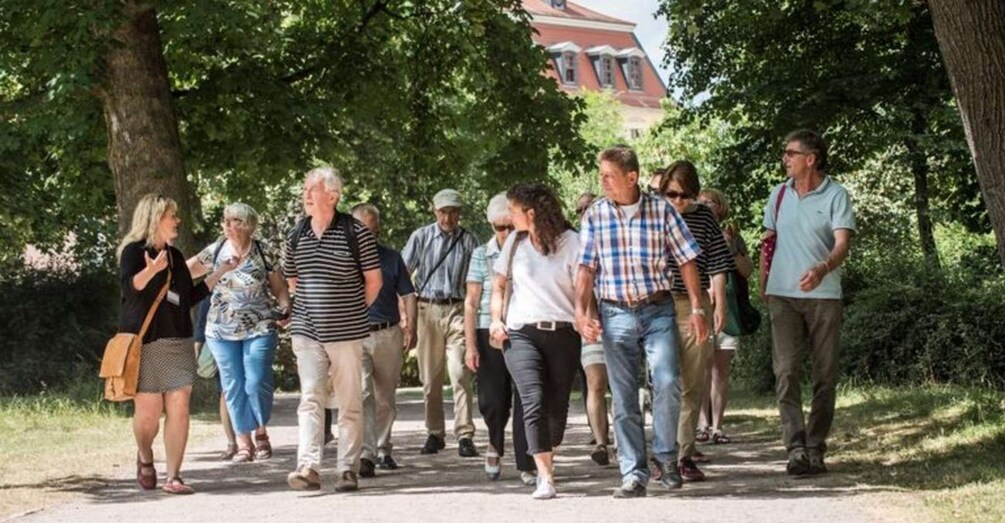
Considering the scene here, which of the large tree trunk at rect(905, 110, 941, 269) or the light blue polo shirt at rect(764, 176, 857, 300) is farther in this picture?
the large tree trunk at rect(905, 110, 941, 269)

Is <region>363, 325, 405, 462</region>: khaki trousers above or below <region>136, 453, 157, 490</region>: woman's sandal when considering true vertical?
above

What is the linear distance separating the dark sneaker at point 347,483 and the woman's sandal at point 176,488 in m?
0.94

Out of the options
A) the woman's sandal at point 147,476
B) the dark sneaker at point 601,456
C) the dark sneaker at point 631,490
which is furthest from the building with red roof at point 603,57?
the dark sneaker at point 631,490

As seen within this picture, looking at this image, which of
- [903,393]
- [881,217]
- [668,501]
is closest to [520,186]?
[668,501]

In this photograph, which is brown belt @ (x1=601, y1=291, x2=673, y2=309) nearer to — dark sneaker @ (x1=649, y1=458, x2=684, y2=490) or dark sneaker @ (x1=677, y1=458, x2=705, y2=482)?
dark sneaker @ (x1=649, y1=458, x2=684, y2=490)

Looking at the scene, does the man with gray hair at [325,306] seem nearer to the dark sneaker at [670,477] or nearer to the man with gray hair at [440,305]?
the dark sneaker at [670,477]

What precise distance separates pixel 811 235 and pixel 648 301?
1.47 m

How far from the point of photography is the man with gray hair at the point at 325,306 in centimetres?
1094

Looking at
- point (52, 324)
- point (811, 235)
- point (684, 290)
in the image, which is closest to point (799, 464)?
point (684, 290)

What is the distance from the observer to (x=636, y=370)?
33.6 ft

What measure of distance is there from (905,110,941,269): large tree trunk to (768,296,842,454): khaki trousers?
33.8ft

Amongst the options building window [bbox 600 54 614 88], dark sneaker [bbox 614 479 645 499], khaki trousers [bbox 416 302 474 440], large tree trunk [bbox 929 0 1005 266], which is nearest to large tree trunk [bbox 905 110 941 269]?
khaki trousers [bbox 416 302 474 440]

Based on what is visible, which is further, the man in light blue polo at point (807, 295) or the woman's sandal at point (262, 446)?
the woman's sandal at point (262, 446)

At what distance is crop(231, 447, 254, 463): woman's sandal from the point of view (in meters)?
13.9
